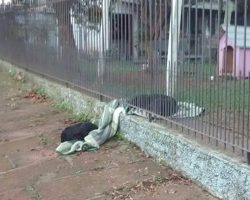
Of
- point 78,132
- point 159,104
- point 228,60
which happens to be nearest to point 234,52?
point 228,60

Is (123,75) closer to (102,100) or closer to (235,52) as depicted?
(102,100)

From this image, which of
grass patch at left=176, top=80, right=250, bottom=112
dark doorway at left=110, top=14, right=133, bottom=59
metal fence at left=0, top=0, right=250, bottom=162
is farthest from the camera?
dark doorway at left=110, top=14, right=133, bottom=59

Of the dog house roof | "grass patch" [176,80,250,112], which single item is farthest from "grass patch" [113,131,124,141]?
the dog house roof

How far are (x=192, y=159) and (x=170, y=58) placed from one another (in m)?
1.24

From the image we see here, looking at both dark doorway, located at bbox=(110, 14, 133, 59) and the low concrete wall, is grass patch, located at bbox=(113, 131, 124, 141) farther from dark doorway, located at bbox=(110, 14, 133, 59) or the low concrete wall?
dark doorway, located at bbox=(110, 14, 133, 59)

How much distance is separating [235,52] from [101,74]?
3461mm

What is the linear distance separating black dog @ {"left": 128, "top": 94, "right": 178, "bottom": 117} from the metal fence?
1 centimetres

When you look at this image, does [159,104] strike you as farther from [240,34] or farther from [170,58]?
[240,34]

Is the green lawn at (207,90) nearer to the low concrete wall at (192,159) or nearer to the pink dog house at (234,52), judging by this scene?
Result: the pink dog house at (234,52)

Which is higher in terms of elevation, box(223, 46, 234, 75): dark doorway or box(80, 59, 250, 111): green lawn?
box(223, 46, 234, 75): dark doorway

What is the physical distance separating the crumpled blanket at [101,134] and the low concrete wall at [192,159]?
18cm

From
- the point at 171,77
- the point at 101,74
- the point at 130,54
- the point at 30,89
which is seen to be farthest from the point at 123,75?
the point at 30,89

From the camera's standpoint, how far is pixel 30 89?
12320mm

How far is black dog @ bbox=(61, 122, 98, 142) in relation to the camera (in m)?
6.71
